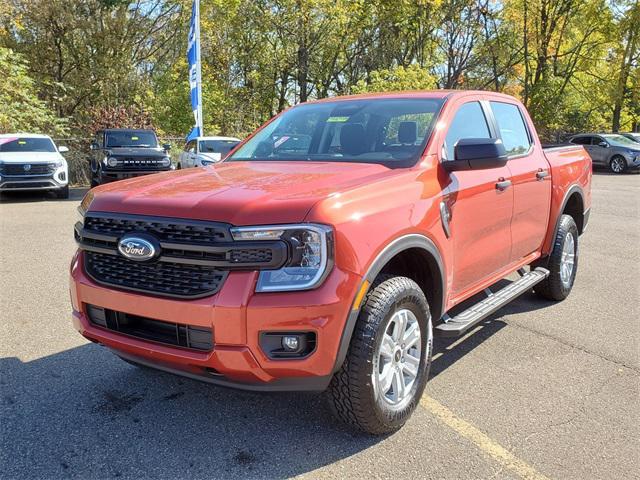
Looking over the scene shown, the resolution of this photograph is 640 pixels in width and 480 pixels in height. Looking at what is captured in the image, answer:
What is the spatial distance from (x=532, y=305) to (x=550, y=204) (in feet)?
3.38

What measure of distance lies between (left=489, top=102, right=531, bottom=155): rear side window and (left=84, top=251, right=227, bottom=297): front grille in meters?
2.93

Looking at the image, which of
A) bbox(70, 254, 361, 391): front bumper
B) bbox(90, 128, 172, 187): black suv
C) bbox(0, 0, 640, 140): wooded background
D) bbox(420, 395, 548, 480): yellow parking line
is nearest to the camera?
bbox(70, 254, 361, 391): front bumper

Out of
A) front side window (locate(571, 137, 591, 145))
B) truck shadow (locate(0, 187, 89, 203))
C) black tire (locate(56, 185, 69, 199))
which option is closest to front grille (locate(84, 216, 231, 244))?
black tire (locate(56, 185, 69, 199))

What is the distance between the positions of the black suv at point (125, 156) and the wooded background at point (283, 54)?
351 cm

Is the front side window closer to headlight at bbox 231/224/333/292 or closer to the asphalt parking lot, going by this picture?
the asphalt parking lot

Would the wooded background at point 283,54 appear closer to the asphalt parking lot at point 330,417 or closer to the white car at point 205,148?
the white car at point 205,148

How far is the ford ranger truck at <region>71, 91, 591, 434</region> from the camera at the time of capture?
2.54 meters

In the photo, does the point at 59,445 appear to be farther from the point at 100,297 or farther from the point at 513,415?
the point at 513,415

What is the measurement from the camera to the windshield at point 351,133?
366cm

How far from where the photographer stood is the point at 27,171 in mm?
13336

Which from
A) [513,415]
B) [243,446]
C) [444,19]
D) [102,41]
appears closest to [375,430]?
[243,446]

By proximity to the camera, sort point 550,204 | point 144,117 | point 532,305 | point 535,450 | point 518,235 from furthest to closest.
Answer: point 144,117 < point 532,305 < point 550,204 < point 518,235 < point 535,450

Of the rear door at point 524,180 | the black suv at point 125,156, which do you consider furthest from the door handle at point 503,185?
the black suv at point 125,156

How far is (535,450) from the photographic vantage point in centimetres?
291
